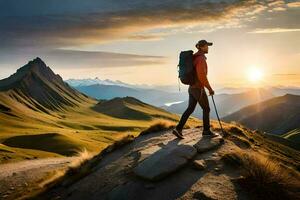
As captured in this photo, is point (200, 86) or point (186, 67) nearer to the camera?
point (186, 67)

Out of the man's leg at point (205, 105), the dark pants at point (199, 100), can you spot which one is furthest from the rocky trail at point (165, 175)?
the dark pants at point (199, 100)

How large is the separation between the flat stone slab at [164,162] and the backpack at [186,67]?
317cm

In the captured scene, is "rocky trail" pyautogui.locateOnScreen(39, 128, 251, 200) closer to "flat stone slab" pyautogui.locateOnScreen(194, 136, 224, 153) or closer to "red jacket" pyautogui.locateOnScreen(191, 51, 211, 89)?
"flat stone slab" pyautogui.locateOnScreen(194, 136, 224, 153)

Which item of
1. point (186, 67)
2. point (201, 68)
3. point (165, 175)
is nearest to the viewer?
point (165, 175)

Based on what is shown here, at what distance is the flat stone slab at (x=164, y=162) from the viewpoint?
536 inches

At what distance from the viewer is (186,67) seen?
1722 centimetres

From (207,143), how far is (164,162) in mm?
2971

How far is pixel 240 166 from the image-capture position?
1423 centimetres

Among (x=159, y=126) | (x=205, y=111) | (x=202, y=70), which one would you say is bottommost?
(x=159, y=126)

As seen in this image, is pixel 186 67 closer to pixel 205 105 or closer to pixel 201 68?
pixel 201 68

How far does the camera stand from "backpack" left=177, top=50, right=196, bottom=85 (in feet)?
56.3

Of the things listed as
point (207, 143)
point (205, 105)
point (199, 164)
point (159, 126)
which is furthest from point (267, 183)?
point (159, 126)

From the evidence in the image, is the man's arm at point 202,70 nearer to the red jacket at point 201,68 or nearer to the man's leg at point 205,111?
the red jacket at point 201,68

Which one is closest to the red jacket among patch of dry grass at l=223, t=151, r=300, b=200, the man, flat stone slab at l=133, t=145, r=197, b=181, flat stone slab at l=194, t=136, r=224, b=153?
the man
